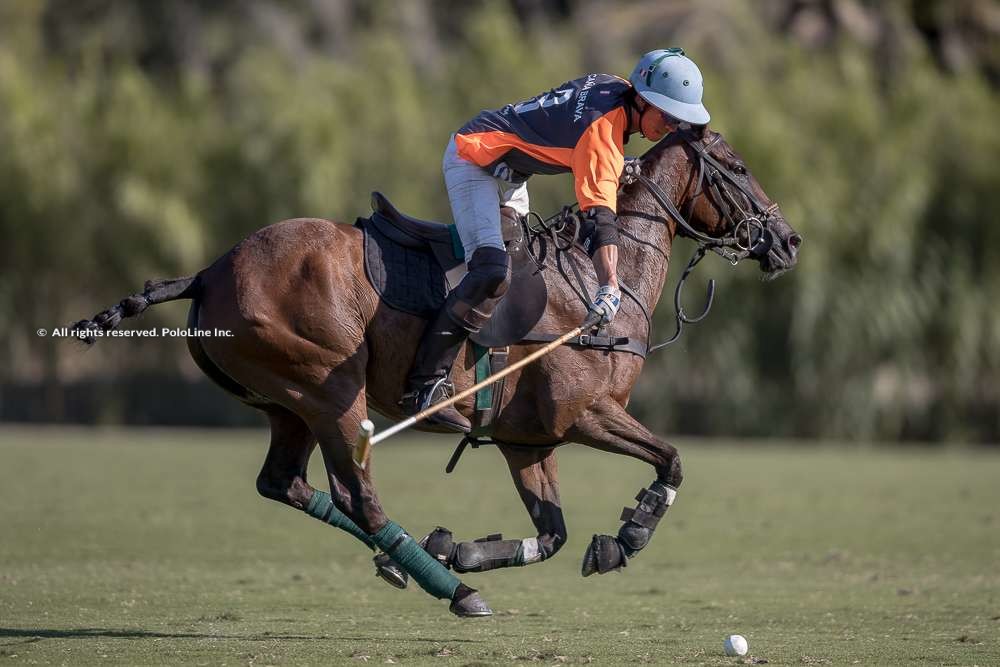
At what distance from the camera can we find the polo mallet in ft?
22.7

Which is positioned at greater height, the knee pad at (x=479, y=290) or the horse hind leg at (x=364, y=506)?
the knee pad at (x=479, y=290)

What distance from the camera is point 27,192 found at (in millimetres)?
27734

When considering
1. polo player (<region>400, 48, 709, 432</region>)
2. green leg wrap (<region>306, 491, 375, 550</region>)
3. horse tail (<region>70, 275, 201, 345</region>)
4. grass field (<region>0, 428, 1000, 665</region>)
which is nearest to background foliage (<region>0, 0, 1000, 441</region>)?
grass field (<region>0, 428, 1000, 665</region>)

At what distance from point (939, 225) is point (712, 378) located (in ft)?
15.8

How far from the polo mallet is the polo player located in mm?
107

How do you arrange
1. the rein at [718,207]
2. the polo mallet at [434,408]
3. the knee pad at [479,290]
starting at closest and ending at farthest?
the polo mallet at [434,408] < the knee pad at [479,290] < the rein at [718,207]

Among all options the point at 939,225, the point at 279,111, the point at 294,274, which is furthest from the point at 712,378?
the point at 294,274

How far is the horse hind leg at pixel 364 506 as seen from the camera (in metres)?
7.26

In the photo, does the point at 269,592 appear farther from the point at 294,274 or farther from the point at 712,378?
the point at 712,378

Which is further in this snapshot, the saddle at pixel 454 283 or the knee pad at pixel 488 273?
the saddle at pixel 454 283

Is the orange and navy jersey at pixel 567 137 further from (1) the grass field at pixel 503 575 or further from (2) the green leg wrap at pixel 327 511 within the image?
(1) the grass field at pixel 503 575

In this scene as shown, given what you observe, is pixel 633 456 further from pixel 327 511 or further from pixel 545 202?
pixel 545 202

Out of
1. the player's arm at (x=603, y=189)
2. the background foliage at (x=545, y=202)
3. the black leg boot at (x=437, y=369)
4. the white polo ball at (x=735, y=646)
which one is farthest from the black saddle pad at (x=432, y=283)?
the background foliage at (x=545, y=202)

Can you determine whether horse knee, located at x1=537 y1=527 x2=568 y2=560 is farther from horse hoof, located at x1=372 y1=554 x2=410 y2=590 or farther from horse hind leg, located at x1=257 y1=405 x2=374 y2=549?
horse hind leg, located at x1=257 y1=405 x2=374 y2=549
